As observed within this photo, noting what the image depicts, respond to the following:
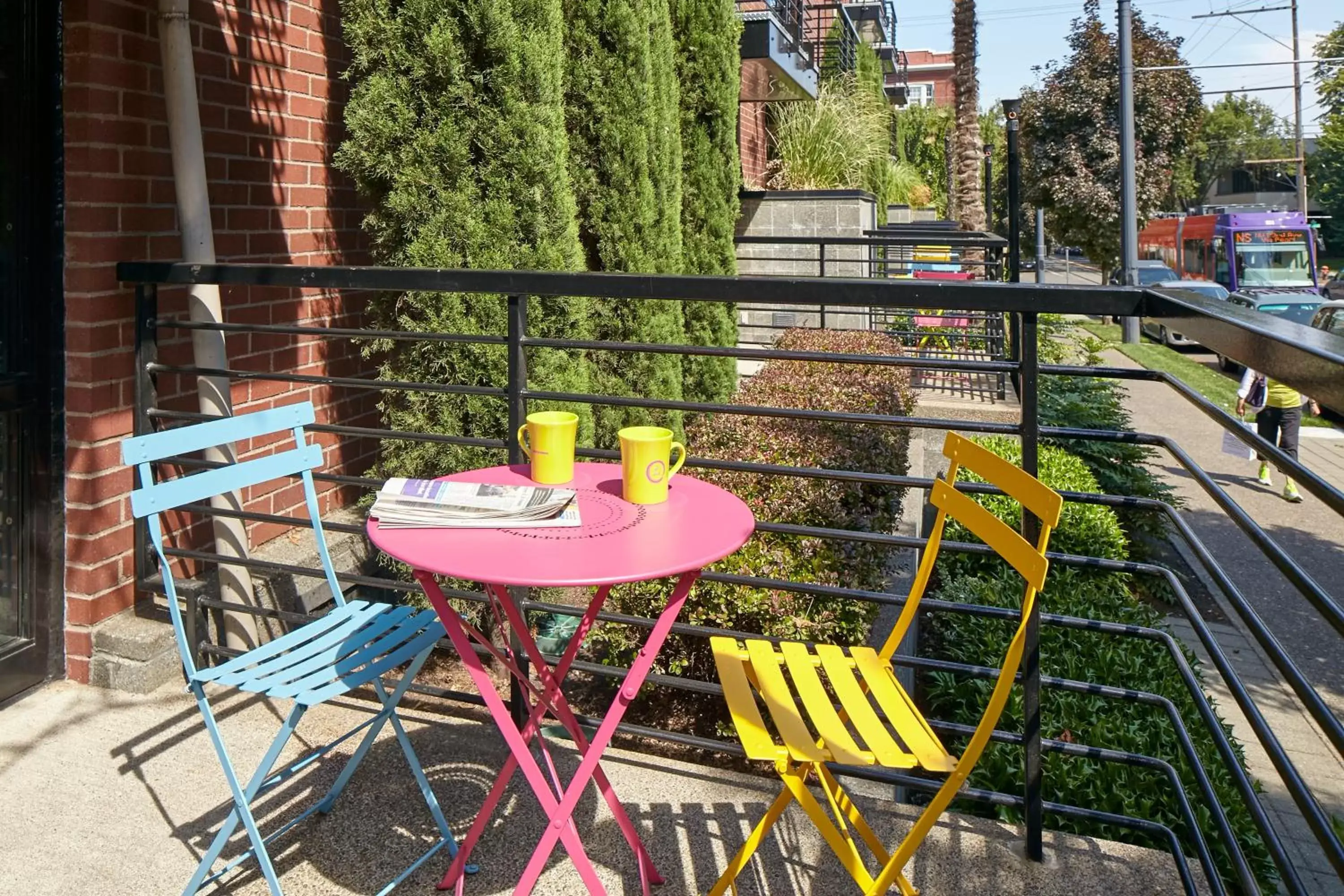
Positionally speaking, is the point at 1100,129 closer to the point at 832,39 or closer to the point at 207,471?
the point at 832,39

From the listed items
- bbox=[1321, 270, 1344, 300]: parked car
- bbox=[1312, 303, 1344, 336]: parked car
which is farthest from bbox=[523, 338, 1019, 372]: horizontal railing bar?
bbox=[1321, 270, 1344, 300]: parked car

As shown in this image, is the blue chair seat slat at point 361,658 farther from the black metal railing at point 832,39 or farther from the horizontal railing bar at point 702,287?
the black metal railing at point 832,39

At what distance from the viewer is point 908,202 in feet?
75.9

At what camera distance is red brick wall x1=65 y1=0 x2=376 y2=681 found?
132 inches

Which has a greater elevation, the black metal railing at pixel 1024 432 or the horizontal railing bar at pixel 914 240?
the horizontal railing bar at pixel 914 240

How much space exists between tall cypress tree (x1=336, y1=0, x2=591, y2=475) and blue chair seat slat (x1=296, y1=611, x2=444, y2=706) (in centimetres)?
173

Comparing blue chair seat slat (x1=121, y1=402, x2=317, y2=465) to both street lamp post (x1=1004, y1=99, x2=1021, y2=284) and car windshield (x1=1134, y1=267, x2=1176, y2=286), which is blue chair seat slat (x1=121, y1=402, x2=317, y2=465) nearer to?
street lamp post (x1=1004, y1=99, x2=1021, y2=284)

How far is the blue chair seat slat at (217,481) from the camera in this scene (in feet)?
7.75

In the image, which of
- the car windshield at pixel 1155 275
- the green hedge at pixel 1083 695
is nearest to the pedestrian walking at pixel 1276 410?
the green hedge at pixel 1083 695

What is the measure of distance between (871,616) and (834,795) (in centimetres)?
203

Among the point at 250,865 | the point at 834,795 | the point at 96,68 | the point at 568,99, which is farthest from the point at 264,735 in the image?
the point at 568,99

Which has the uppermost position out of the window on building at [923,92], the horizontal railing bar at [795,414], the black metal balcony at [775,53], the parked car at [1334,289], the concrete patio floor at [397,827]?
the window on building at [923,92]

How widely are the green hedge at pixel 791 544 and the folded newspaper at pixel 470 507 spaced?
4.45 feet

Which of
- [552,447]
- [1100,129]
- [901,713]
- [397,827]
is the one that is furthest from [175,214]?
[1100,129]
